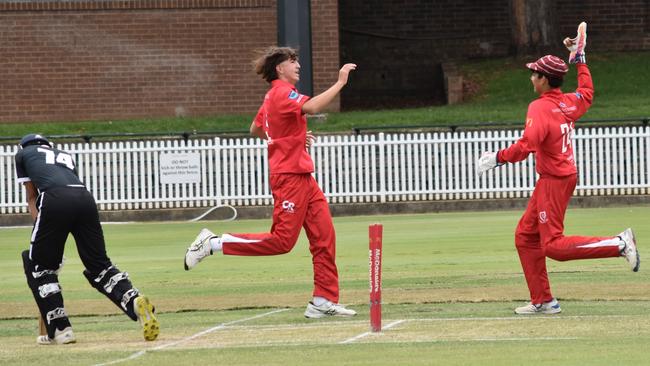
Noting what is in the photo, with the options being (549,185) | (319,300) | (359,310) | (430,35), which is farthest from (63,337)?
(430,35)

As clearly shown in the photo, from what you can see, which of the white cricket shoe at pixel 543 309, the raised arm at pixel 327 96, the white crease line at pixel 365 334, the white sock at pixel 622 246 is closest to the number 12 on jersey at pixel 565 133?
the white sock at pixel 622 246

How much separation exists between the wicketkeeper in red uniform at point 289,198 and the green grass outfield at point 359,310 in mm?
380

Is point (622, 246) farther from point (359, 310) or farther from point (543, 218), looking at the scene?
point (359, 310)

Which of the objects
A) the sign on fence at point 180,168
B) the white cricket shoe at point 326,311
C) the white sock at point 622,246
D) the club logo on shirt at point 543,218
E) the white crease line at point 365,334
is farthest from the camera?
the sign on fence at point 180,168

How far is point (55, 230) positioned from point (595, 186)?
17.7 meters

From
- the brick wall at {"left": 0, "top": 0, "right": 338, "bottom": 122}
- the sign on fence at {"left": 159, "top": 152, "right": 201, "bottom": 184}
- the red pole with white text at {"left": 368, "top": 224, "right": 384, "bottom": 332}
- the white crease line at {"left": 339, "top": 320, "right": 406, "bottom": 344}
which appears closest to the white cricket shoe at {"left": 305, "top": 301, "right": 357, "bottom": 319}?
the white crease line at {"left": 339, "top": 320, "right": 406, "bottom": 344}

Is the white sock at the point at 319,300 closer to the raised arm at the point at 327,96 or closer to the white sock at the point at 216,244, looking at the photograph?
the white sock at the point at 216,244

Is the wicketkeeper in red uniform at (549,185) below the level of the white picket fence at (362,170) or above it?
above

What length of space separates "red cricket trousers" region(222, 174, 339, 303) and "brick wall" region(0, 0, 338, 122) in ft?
70.1

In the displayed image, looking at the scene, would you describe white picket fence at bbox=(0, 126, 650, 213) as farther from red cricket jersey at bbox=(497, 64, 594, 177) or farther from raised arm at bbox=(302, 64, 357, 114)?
raised arm at bbox=(302, 64, 357, 114)

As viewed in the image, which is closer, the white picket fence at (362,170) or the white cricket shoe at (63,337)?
the white cricket shoe at (63,337)

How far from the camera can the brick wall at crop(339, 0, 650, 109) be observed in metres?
37.3

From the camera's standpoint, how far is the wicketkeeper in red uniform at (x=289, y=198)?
1095 cm

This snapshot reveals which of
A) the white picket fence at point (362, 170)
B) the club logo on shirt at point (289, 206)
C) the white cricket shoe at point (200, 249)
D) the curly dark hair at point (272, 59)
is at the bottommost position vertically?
the white picket fence at point (362, 170)
